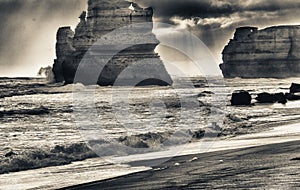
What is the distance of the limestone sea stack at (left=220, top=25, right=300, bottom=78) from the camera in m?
186

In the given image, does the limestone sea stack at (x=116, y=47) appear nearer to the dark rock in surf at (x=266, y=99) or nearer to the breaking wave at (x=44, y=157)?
the dark rock in surf at (x=266, y=99)

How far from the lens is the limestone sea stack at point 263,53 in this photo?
7328 inches

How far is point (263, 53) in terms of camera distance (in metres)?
188

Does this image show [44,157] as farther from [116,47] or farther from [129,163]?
[116,47]

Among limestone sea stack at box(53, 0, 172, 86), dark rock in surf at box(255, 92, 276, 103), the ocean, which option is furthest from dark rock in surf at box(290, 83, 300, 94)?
limestone sea stack at box(53, 0, 172, 86)

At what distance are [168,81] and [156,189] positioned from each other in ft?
381

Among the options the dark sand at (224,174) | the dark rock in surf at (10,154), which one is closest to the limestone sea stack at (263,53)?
the dark rock in surf at (10,154)

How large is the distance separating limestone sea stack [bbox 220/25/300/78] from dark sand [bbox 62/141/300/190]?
167412 mm

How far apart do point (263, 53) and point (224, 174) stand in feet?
568

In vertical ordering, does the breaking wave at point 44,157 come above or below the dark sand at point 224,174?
above

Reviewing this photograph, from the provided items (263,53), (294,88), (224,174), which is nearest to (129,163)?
(224,174)

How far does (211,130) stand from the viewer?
33.9 m

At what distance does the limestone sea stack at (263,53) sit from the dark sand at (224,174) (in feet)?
549

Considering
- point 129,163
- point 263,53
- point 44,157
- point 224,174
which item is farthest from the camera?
point 263,53
